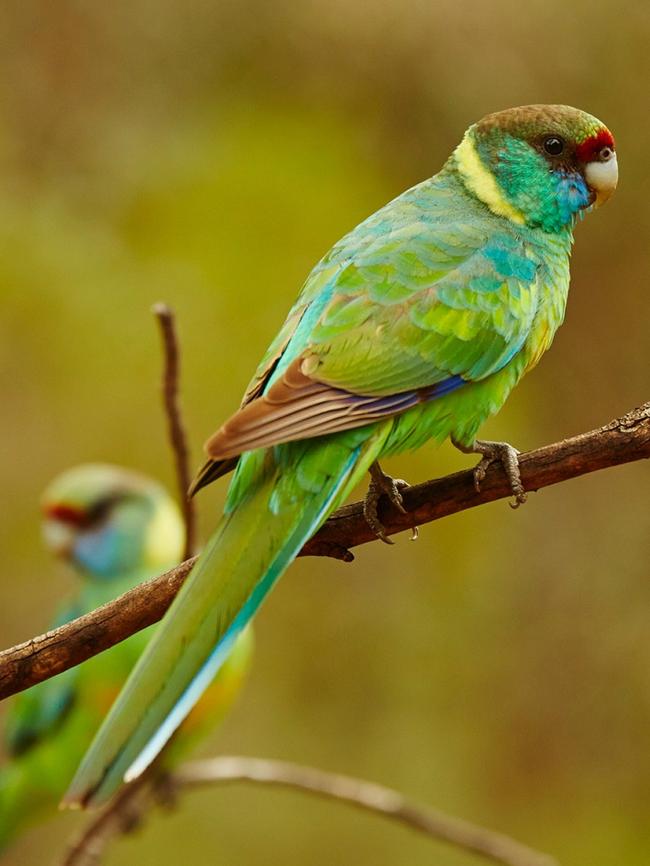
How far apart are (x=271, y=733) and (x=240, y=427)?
343 centimetres

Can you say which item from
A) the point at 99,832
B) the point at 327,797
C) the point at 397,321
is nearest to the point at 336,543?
the point at 397,321

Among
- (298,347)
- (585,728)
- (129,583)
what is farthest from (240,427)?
(585,728)

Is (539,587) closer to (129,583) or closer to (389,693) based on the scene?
(389,693)

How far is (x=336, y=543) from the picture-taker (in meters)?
1.98

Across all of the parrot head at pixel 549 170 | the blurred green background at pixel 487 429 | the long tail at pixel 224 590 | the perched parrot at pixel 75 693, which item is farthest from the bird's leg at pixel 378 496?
the blurred green background at pixel 487 429

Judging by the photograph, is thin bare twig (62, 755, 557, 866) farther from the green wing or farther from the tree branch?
the green wing

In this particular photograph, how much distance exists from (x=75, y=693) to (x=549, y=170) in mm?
2034

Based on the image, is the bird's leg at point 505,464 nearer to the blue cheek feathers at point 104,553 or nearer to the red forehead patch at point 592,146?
the red forehead patch at point 592,146

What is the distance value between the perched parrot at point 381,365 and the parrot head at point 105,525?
1.83 meters

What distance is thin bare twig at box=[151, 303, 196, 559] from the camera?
214 cm

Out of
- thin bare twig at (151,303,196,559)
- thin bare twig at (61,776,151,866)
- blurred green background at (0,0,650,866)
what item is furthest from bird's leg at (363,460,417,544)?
blurred green background at (0,0,650,866)

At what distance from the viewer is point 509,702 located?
532 cm

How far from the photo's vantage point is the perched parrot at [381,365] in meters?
1.64


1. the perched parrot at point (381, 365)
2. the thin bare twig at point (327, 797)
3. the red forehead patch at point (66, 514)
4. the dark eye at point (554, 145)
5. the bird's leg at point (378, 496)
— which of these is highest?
the dark eye at point (554, 145)
